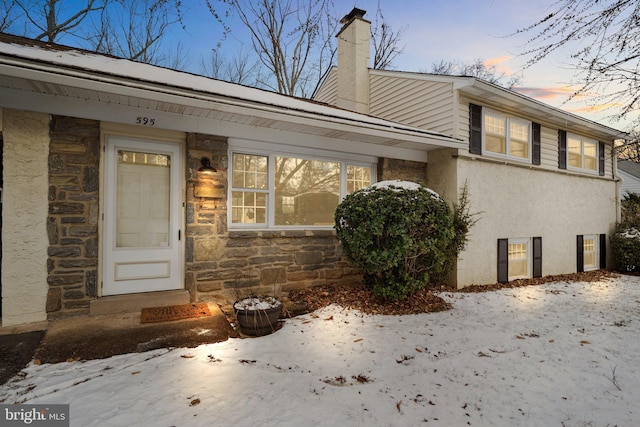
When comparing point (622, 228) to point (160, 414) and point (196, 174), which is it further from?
point (160, 414)

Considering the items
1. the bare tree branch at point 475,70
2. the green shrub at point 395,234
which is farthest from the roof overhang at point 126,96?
the bare tree branch at point 475,70

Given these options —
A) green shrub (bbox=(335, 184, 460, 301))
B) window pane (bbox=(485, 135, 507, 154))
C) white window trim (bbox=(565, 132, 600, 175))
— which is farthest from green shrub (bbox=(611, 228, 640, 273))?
green shrub (bbox=(335, 184, 460, 301))

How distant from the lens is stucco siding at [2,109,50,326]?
359 cm

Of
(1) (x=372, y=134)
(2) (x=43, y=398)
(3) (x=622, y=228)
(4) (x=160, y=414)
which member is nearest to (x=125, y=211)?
(2) (x=43, y=398)

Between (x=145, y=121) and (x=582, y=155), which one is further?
(x=582, y=155)

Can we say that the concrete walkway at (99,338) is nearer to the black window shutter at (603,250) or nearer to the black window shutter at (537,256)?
the black window shutter at (537,256)

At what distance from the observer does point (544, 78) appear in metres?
4.04

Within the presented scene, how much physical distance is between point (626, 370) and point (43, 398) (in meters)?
5.07

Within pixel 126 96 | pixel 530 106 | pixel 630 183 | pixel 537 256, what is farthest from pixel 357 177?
pixel 630 183

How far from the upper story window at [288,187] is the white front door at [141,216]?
2.95 ft

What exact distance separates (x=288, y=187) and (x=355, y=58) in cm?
496

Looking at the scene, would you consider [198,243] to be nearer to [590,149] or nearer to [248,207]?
[248,207]

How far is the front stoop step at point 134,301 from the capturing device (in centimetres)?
396

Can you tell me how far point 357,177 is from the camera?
6.27 m
